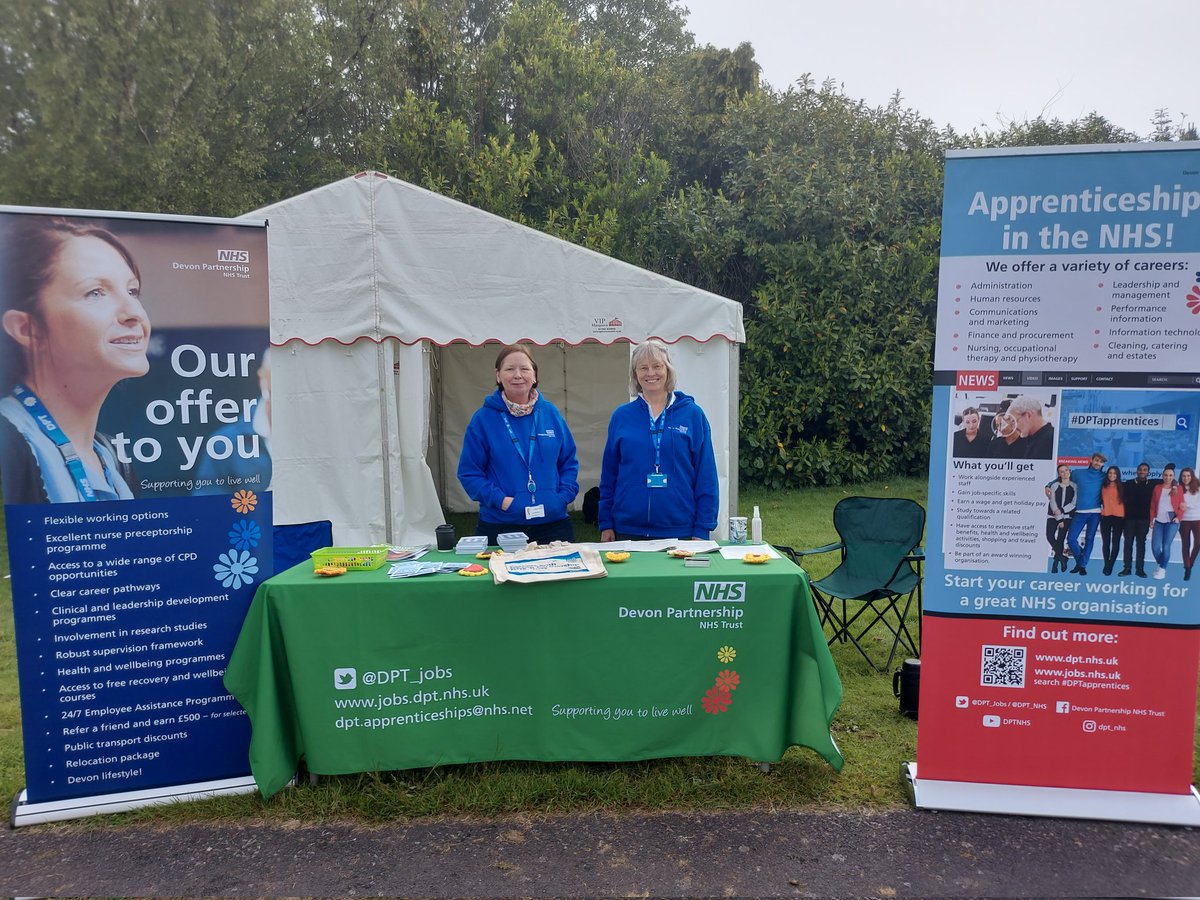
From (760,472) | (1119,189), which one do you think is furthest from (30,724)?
(760,472)

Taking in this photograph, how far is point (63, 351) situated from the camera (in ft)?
7.88

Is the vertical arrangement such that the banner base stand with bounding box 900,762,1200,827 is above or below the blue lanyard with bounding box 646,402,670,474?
below

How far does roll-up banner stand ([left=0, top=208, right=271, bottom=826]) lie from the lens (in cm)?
239

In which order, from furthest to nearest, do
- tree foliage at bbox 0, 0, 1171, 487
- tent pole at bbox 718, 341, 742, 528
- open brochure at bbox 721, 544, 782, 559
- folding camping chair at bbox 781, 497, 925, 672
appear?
tree foliage at bbox 0, 0, 1171, 487 → tent pole at bbox 718, 341, 742, 528 → folding camping chair at bbox 781, 497, 925, 672 → open brochure at bbox 721, 544, 782, 559

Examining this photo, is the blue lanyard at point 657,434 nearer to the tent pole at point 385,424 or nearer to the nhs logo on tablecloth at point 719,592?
the nhs logo on tablecloth at point 719,592

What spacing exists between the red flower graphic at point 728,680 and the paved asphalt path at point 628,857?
39cm

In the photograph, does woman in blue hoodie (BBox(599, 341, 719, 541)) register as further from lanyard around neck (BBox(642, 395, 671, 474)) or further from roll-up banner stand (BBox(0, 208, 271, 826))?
roll-up banner stand (BBox(0, 208, 271, 826))

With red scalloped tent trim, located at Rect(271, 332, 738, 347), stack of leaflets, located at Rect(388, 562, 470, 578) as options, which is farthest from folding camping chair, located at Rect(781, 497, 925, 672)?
stack of leaflets, located at Rect(388, 562, 470, 578)

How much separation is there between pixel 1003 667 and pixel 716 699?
932 millimetres

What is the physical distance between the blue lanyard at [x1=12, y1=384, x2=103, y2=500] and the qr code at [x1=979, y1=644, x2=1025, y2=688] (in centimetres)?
293

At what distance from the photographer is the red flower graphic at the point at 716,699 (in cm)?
262

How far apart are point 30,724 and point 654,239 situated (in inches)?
353

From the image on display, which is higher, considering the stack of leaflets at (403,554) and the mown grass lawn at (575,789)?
the stack of leaflets at (403,554)

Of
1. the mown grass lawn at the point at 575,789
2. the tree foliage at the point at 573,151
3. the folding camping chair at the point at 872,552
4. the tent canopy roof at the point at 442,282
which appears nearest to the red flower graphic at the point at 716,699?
the mown grass lawn at the point at 575,789
